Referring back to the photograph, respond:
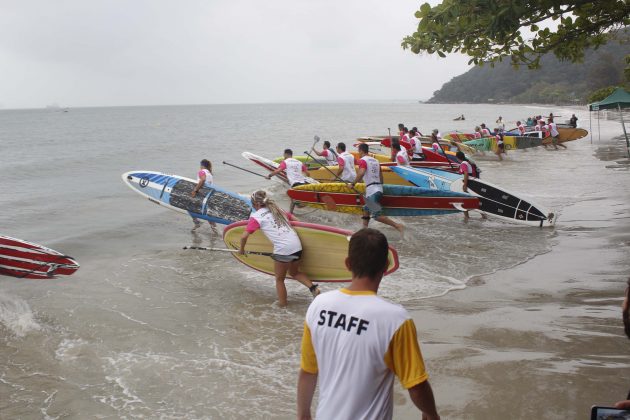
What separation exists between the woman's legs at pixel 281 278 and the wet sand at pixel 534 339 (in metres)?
1.74

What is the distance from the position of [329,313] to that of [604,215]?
1127 cm

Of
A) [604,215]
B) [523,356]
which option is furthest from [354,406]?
[604,215]

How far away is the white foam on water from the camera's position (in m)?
6.96

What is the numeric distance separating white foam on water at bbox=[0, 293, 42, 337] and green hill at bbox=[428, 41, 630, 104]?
78.9 metres

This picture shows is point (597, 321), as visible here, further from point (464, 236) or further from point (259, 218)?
point (464, 236)

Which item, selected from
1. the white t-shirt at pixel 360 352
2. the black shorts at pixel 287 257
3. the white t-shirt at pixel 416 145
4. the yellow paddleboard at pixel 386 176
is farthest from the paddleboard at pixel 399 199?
the white t-shirt at pixel 360 352

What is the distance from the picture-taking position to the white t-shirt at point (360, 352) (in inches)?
93.2

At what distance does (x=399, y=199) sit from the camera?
11.6m

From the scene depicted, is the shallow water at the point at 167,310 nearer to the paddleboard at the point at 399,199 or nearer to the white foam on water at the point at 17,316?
the white foam on water at the point at 17,316

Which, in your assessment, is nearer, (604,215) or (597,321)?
(597,321)

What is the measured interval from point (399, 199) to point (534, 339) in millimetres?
6130

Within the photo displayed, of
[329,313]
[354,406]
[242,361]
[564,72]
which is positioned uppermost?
[564,72]

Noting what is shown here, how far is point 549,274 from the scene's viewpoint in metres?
8.14

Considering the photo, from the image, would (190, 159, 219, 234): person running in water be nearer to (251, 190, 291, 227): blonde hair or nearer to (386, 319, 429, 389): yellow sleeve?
(251, 190, 291, 227): blonde hair
